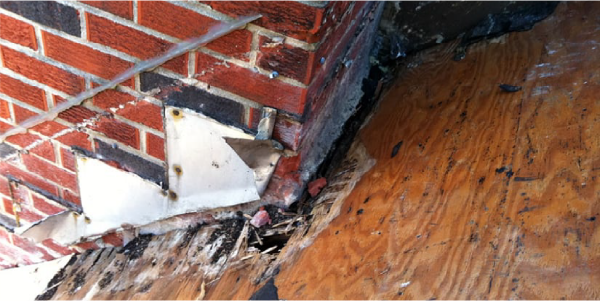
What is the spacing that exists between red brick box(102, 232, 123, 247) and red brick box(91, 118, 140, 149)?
436 mm

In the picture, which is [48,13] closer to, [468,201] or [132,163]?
[132,163]

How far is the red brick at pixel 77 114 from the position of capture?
4.63 ft

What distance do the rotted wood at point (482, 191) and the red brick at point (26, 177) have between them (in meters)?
0.80

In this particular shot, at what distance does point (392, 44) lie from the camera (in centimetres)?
192

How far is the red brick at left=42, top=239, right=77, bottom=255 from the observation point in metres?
1.84

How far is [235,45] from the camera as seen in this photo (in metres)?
1.16

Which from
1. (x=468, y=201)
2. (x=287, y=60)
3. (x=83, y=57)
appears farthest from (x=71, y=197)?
(x=468, y=201)

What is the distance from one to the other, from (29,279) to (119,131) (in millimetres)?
912

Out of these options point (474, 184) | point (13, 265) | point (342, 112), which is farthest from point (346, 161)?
point (13, 265)

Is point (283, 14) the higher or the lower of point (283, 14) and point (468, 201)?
the higher

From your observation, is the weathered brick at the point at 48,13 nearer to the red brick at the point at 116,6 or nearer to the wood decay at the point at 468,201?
the red brick at the point at 116,6

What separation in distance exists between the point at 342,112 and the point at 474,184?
1.89 feet

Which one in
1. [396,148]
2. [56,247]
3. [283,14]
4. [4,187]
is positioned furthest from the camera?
[56,247]

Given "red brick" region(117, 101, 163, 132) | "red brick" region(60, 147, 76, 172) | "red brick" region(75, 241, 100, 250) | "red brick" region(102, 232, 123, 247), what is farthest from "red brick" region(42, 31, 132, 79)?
"red brick" region(75, 241, 100, 250)
